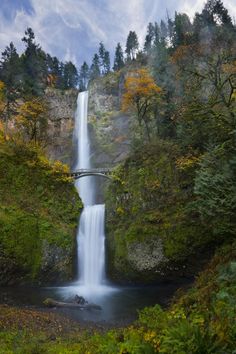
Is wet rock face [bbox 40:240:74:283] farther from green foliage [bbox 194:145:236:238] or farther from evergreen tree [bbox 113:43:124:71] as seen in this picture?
evergreen tree [bbox 113:43:124:71]

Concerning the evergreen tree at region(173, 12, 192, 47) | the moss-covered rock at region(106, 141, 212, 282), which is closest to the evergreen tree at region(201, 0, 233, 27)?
the evergreen tree at region(173, 12, 192, 47)

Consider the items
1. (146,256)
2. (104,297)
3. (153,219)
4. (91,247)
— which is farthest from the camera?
(91,247)

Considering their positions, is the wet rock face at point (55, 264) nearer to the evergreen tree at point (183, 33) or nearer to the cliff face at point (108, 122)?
the cliff face at point (108, 122)

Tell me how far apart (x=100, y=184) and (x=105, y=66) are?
6543 cm

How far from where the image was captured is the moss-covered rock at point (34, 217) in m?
24.1

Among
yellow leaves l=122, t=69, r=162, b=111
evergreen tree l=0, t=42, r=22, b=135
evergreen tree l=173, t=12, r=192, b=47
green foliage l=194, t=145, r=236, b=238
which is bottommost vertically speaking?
green foliage l=194, t=145, r=236, b=238

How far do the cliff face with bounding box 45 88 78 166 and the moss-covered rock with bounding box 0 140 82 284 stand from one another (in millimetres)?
24108

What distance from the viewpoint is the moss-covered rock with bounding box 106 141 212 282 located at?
2305 centimetres

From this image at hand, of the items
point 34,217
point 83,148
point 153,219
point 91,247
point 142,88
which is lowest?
point 91,247

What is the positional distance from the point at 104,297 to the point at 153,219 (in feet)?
20.6

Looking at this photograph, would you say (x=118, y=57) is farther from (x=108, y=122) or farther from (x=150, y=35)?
(x=108, y=122)

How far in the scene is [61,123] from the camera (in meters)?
62.1

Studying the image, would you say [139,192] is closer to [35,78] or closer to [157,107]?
[157,107]

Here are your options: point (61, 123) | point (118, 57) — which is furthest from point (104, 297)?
point (118, 57)
